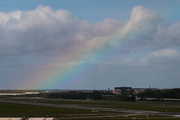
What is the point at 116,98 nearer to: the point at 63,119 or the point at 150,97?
the point at 150,97

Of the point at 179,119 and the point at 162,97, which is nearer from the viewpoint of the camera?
the point at 179,119

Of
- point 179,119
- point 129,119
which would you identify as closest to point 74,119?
point 129,119

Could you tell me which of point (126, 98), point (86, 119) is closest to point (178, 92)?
point (126, 98)

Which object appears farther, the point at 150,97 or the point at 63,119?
the point at 150,97

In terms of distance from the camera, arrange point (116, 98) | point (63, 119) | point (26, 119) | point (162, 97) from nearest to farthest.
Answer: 1. point (26, 119)
2. point (63, 119)
3. point (162, 97)
4. point (116, 98)

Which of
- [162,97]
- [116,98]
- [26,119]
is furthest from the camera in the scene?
[116,98]

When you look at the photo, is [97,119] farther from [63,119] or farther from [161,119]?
[161,119]

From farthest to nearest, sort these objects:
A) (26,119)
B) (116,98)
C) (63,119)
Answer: (116,98) → (63,119) → (26,119)

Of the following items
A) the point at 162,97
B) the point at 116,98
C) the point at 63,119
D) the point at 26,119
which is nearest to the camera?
the point at 26,119

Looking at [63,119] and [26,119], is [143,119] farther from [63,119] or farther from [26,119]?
[26,119]
